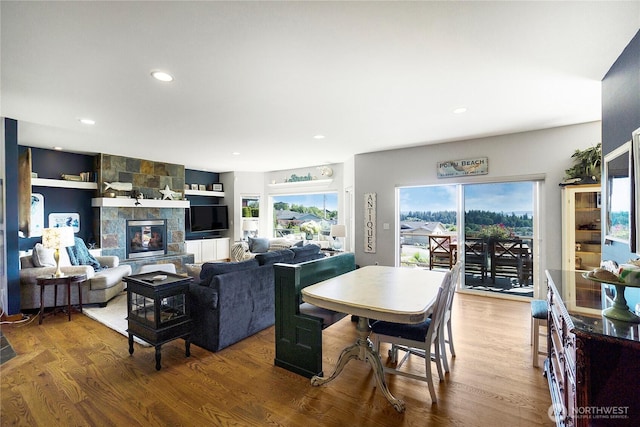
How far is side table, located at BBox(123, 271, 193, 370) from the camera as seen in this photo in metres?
2.53

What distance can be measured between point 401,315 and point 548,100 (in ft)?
9.95

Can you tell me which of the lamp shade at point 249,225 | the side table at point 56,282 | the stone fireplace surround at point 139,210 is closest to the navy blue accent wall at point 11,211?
the side table at point 56,282

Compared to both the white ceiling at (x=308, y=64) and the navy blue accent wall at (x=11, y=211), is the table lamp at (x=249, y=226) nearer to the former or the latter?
the white ceiling at (x=308, y=64)

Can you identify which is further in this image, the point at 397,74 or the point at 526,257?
the point at 526,257

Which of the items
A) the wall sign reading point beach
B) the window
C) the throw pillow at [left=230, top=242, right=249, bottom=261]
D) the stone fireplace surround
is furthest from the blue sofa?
the stone fireplace surround

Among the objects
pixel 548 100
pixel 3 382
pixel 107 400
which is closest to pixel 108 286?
pixel 3 382

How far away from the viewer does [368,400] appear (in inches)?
82.7

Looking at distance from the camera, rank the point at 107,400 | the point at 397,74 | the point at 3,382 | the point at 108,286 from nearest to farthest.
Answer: the point at 107,400
the point at 3,382
the point at 397,74
the point at 108,286

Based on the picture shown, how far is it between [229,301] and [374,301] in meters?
1.65

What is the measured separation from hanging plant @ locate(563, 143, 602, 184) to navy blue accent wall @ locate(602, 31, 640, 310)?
51.3 inches

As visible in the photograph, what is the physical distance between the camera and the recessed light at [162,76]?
2438 millimetres

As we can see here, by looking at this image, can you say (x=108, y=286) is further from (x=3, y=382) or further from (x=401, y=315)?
(x=401, y=315)

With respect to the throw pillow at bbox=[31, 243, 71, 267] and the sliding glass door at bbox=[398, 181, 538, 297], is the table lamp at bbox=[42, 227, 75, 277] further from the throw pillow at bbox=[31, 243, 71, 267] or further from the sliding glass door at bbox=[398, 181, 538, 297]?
the sliding glass door at bbox=[398, 181, 538, 297]

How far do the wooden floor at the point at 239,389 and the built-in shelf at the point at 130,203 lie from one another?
3.30 meters
